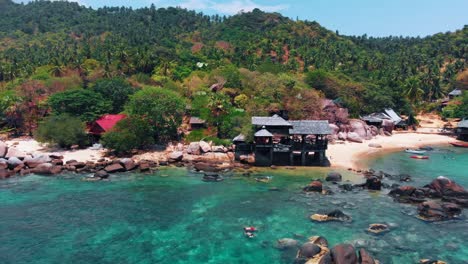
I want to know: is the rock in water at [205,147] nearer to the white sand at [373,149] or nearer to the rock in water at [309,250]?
the white sand at [373,149]

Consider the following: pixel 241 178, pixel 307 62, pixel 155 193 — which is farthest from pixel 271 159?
pixel 307 62

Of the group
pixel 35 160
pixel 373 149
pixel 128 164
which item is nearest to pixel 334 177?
pixel 373 149

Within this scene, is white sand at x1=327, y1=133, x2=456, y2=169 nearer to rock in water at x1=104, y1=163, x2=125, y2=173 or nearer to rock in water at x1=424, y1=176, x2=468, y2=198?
rock in water at x1=424, y1=176, x2=468, y2=198

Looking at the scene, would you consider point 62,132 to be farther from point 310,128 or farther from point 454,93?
point 454,93

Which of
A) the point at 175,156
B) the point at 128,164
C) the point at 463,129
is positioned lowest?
the point at 128,164

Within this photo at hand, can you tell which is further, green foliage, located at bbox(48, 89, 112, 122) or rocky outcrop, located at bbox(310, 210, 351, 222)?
green foliage, located at bbox(48, 89, 112, 122)

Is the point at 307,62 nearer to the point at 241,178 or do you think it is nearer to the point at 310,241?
the point at 241,178

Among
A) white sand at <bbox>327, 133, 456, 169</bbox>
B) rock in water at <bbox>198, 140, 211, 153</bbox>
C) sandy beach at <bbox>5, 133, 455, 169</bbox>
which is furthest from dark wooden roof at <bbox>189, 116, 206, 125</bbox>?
white sand at <bbox>327, 133, 456, 169</bbox>
